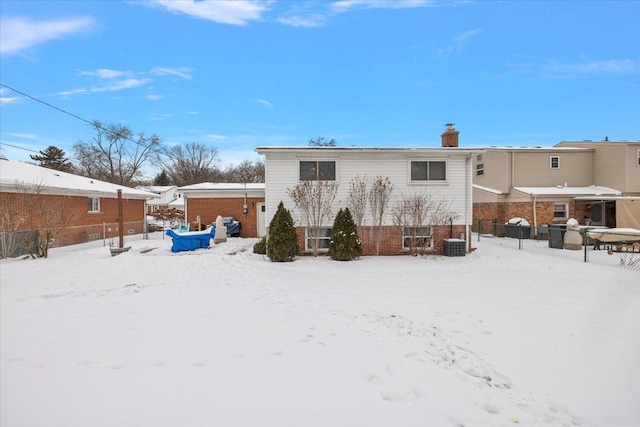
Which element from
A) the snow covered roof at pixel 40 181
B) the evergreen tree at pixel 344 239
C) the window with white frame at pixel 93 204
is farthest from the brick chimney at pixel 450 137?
the window with white frame at pixel 93 204

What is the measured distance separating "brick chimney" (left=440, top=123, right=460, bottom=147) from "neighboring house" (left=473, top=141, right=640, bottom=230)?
6961mm

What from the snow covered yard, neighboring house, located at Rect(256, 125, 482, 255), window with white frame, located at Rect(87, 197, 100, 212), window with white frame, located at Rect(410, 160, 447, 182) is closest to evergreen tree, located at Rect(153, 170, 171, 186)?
window with white frame, located at Rect(87, 197, 100, 212)

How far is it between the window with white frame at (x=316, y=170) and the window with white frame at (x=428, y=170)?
3.13 m

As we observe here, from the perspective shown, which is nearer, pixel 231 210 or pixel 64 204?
pixel 64 204

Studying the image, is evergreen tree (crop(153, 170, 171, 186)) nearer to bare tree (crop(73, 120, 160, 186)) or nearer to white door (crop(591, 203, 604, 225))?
bare tree (crop(73, 120, 160, 186))

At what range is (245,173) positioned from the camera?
49875 mm

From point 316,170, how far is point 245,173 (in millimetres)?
40342

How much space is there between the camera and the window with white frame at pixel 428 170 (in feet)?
38.9

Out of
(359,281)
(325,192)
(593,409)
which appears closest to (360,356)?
(593,409)

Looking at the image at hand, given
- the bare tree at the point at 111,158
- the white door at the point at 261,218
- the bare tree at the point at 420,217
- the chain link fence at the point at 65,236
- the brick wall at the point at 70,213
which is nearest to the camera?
the chain link fence at the point at 65,236

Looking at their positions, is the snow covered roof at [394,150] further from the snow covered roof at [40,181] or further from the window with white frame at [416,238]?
the snow covered roof at [40,181]

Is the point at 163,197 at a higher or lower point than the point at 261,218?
higher

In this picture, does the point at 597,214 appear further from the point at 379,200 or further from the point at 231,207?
the point at 231,207

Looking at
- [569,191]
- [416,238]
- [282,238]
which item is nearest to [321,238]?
[282,238]
